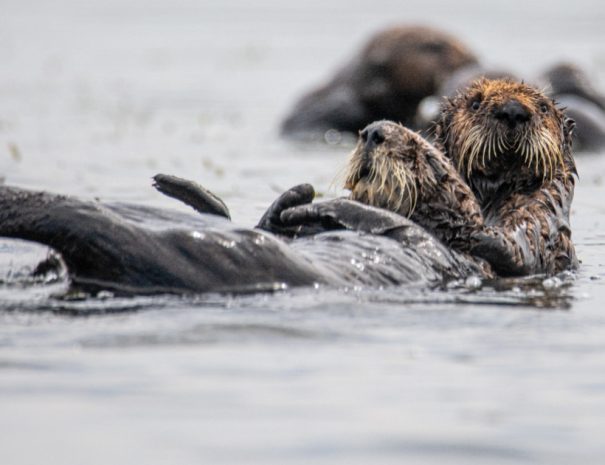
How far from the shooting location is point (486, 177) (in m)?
7.39

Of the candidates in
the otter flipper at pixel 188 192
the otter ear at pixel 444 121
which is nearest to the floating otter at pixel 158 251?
the otter flipper at pixel 188 192

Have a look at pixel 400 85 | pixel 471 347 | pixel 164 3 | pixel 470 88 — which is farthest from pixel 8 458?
pixel 164 3

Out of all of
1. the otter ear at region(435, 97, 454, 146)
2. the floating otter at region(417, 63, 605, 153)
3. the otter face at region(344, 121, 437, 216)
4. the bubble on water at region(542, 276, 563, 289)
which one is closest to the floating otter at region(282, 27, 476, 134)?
the floating otter at region(417, 63, 605, 153)

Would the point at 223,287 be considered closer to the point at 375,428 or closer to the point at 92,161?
the point at 375,428

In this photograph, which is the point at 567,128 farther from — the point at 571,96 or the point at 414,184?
the point at 571,96

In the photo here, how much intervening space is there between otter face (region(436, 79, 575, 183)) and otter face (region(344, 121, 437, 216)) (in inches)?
17.5

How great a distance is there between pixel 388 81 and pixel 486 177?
8101 millimetres

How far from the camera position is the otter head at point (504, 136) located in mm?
7160

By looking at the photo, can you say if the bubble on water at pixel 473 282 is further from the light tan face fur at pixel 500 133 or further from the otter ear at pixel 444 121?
the otter ear at pixel 444 121

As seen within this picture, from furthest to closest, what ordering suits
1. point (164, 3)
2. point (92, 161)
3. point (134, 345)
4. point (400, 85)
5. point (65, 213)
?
point (164, 3) < point (400, 85) < point (92, 161) < point (65, 213) < point (134, 345)

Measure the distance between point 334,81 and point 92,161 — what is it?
4070 mm

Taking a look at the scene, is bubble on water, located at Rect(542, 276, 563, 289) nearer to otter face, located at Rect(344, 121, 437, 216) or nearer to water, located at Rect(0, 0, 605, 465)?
water, located at Rect(0, 0, 605, 465)

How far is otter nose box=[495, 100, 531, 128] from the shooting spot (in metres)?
7.12

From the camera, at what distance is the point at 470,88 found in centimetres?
749
